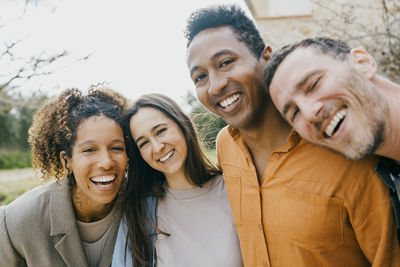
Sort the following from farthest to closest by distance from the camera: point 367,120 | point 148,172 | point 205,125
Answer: point 205,125, point 148,172, point 367,120

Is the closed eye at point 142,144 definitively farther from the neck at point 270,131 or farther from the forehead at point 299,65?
the forehead at point 299,65

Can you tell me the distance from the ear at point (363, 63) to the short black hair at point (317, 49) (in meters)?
0.04

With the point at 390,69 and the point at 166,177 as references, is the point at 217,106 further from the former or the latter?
the point at 390,69

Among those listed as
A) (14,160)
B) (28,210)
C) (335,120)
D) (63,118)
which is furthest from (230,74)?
(14,160)

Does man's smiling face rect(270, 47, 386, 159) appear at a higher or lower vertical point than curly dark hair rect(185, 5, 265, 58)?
lower

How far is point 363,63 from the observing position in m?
1.37

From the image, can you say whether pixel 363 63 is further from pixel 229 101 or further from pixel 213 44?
pixel 213 44

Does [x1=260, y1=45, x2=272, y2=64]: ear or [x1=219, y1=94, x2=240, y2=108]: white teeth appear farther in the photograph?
[x1=260, y1=45, x2=272, y2=64]: ear

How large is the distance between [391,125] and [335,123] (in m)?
0.26

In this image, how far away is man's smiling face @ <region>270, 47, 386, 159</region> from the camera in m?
1.25

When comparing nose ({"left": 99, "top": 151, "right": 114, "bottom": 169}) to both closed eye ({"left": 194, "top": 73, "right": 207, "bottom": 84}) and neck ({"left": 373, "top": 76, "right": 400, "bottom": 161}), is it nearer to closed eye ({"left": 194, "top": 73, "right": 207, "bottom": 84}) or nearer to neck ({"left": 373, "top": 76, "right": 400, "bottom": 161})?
closed eye ({"left": 194, "top": 73, "right": 207, "bottom": 84})

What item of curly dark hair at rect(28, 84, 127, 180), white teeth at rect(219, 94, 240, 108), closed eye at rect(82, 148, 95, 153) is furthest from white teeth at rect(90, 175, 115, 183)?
white teeth at rect(219, 94, 240, 108)

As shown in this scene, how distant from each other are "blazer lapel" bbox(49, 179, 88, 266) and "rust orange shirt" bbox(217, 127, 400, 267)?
1.43m

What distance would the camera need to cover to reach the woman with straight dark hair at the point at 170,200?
2016 mm
